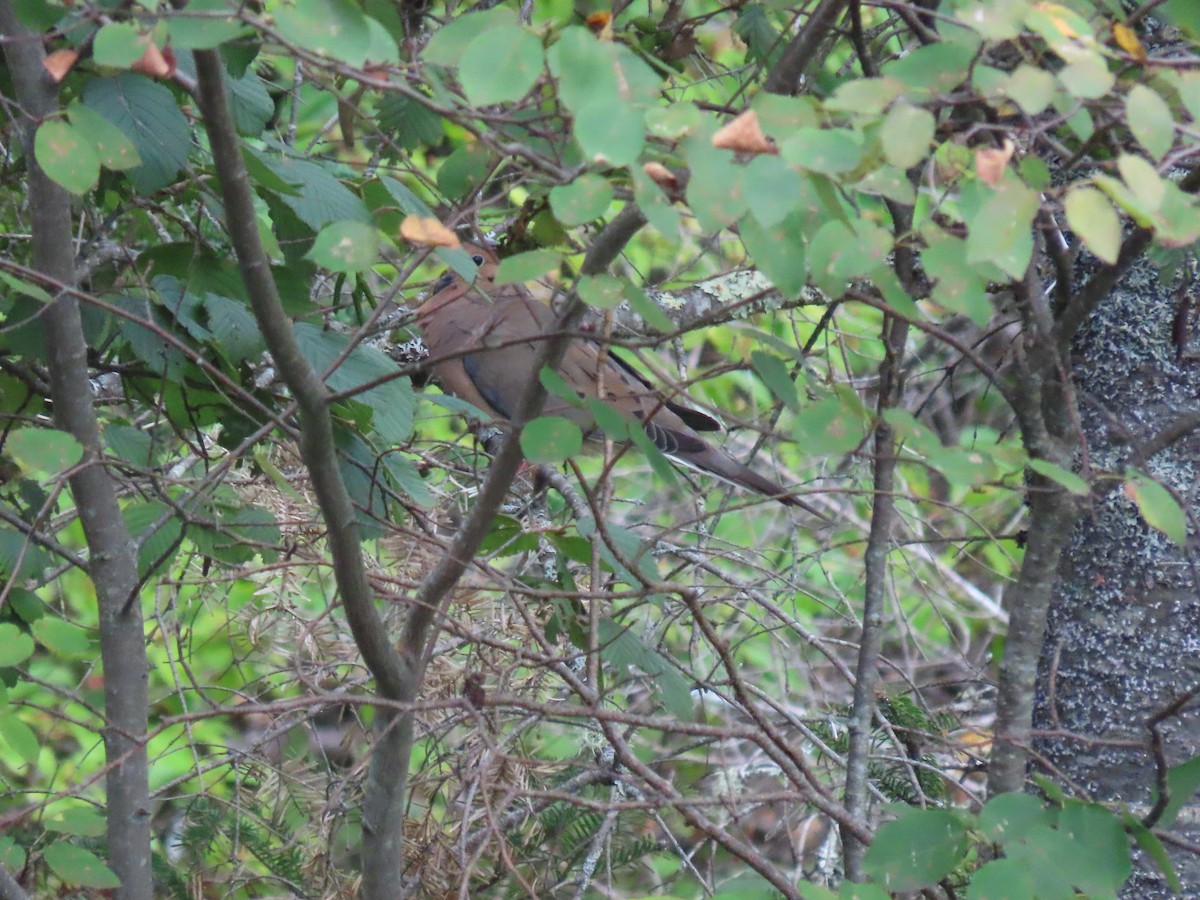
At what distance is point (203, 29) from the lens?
1036 mm

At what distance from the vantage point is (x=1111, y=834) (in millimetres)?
1256

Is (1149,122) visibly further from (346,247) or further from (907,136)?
(346,247)

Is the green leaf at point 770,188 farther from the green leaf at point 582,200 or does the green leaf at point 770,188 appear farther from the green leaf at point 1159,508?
the green leaf at point 1159,508

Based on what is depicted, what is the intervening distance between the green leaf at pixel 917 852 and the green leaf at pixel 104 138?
43.4 inches

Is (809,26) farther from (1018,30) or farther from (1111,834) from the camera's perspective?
(1111,834)

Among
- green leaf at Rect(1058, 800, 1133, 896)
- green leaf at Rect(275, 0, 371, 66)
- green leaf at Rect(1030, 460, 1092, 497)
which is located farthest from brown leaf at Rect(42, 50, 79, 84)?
green leaf at Rect(1058, 800, 1133, 896)

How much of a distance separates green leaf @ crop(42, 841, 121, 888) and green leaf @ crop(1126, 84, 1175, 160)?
1.38 m

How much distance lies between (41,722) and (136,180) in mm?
3786

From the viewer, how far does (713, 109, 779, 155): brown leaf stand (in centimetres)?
97

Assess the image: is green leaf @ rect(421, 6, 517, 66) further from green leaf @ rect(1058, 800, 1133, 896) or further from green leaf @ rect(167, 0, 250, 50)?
green leaf @ rect(1058, 800, 1133, 896)

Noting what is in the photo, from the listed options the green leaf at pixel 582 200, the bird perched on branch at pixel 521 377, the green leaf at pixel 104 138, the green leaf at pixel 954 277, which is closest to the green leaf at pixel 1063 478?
the green leaf at pixel 954 277

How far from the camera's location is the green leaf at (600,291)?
1.12m

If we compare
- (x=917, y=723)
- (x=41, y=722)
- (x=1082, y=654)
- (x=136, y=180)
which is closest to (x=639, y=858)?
(x=917, y=723)

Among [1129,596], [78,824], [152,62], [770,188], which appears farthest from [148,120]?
[1129,596]
